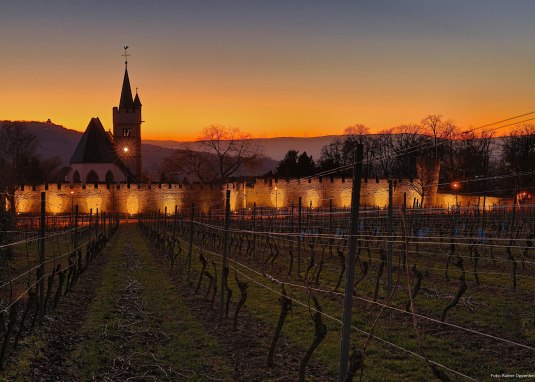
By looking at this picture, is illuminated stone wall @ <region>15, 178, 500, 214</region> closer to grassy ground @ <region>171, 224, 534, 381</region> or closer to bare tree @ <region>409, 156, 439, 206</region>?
bare tree @ <region>409, 156, 439, 206</region>

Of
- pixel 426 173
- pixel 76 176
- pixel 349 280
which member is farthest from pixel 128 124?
pixel 349 280

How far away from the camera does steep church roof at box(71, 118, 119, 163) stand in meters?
68.2

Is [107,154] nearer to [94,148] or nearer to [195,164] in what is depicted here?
[94,148]

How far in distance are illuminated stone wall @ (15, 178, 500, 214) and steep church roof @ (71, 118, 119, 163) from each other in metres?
16.0

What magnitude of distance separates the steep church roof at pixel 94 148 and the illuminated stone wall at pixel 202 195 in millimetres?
15966

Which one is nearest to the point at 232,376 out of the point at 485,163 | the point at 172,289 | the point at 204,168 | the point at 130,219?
the point at 172,289

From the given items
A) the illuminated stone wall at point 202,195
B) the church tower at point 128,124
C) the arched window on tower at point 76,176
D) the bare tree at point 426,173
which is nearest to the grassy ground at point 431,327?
the illuminated stone wall at point 202,195

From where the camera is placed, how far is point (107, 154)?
6938cm

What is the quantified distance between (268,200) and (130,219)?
1295 cm

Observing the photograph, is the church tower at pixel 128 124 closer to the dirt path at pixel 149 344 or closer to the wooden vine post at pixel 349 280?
the dirt path at pixel 149 344

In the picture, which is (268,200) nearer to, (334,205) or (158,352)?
(334,205)

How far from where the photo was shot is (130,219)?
5169 cm

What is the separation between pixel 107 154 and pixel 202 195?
19415 mm

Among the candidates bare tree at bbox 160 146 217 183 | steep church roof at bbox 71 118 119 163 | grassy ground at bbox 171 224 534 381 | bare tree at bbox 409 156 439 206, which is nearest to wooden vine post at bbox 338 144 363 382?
grassy ground at bbox 171 224 534 381
